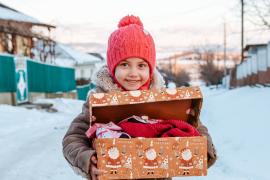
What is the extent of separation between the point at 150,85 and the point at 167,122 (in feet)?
1.24

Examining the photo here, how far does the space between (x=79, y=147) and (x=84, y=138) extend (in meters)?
0.12

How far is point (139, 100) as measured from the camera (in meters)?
2.01

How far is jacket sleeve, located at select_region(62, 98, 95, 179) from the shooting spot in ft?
6.48

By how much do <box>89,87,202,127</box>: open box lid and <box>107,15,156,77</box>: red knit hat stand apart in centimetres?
29

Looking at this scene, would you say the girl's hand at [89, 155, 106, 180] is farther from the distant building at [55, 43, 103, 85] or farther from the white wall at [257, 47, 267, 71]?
the distant building at [55, 43, 103, 85]

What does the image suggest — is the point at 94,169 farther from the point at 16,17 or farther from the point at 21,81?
the point at 16,17

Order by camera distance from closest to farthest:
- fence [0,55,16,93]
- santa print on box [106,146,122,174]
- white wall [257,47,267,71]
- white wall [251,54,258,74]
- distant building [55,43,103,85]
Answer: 1. santa print on box [106,146,122,174]
2. fence [0,55,16,93]
3. white wall [257,47,267,71]
4. white wall [251,54,258,74]
5. distant building [55,43,103,85]

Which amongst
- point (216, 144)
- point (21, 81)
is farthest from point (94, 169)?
point (21, 81)

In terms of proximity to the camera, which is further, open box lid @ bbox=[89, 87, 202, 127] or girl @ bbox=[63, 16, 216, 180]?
girl @ bbox=[63, 16, 216, 180]

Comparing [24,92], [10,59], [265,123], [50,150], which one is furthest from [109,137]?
[24,92]

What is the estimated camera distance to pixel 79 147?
82.0 inches

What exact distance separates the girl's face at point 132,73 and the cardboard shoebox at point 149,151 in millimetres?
245

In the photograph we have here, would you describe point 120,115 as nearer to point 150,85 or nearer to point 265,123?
point 150,85

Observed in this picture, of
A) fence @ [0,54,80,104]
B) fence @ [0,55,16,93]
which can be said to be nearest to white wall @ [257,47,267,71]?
fence @ [0,54,80,104]
